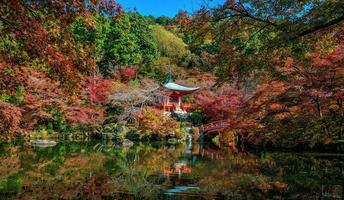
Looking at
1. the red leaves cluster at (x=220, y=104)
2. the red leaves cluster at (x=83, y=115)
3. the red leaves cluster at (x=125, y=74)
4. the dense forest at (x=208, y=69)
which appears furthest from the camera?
the red leaves cluster at (x=125, y=74)

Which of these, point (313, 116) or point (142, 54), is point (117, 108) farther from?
point (313, 116)

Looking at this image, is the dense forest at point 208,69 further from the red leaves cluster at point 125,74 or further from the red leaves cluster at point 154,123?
the red leaves cluster at point 125,74

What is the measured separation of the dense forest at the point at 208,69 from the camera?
4.57 metres

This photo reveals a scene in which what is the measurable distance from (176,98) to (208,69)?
49.2 feet

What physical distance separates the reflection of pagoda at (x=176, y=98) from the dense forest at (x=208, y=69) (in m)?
1.04

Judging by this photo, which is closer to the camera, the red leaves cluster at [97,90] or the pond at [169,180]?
the pond at [169,180]

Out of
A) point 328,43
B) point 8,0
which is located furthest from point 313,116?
point 8,0

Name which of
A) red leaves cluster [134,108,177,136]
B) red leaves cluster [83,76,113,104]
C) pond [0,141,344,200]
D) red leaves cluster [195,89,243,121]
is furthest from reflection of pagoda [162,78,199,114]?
pond [0,141,344,200]

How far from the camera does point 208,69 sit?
12633mm

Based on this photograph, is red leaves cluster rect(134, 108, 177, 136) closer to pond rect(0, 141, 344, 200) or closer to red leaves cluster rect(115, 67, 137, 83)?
red leaves cluster rect(115, 67, 137, 83)

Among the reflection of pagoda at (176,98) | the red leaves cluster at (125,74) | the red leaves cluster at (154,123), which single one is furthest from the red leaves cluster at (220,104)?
the red leaves cluster at (125,74)

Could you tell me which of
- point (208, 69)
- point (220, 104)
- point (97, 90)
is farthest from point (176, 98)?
point (208, 69)

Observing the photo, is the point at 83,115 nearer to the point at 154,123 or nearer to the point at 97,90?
the point at 97,90

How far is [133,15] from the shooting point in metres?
38.7
